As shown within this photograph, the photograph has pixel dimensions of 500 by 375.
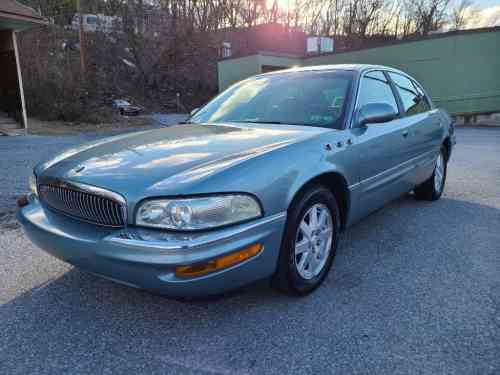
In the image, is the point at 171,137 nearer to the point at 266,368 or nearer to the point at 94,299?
the point at 94,299

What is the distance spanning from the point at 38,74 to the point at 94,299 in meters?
17.1

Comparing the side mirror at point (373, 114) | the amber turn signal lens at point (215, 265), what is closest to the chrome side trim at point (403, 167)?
the side mirror at point (373, 114)

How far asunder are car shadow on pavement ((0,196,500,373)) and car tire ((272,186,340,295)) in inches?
5.1

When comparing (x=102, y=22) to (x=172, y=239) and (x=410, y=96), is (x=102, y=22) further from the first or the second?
(x=172, y=239)

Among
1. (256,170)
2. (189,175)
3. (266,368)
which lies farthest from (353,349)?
(189,175)

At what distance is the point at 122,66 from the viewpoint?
26.9 m

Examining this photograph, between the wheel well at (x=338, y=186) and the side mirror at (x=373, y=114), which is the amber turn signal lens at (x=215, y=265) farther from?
the side mirror at (x=373, y=114)

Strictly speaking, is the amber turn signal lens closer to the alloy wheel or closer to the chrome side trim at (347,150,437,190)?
the alloy wheel

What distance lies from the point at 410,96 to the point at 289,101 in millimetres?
1730

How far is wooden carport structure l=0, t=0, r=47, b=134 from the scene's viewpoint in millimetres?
10688

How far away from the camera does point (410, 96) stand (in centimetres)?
430

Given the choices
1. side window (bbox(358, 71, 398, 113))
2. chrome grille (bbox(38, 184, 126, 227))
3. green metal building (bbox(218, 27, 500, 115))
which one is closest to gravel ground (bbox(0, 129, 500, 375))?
chrome grille (bbox(38, 184, 126, 227))

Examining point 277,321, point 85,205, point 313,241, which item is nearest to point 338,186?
point 313,241

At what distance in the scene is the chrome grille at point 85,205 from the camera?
80.7 inches
